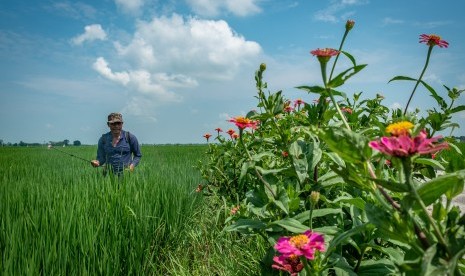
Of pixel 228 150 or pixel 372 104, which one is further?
pixel 228 150

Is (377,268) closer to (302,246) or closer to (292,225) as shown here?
(292,225)

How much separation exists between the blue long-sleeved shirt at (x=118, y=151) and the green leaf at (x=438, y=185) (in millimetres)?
3637

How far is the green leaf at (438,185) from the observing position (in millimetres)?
613

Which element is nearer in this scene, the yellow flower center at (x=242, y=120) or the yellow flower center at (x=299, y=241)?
the yellow flower center at (x=299, y=241)

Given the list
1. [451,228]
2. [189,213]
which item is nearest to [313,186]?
[451,228]

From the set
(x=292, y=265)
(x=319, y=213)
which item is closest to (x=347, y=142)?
(x=292, y=265)

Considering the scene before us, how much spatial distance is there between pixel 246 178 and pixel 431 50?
1.51 metres

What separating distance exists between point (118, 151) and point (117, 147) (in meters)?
0.05

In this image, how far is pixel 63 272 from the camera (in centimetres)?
169

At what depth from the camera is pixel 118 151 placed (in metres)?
4.07

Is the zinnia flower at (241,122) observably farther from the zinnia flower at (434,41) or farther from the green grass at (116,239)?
the green grass at (116,239)

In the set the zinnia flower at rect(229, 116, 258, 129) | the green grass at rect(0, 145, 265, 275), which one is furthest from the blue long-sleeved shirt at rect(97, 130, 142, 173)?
the zinnia flower at rect(229, 116, 258, 129)

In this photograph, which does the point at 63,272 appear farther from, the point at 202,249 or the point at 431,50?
the point at 431,50

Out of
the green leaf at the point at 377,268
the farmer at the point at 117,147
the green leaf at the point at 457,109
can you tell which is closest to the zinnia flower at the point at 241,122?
the green leaf at the point at 377,268
